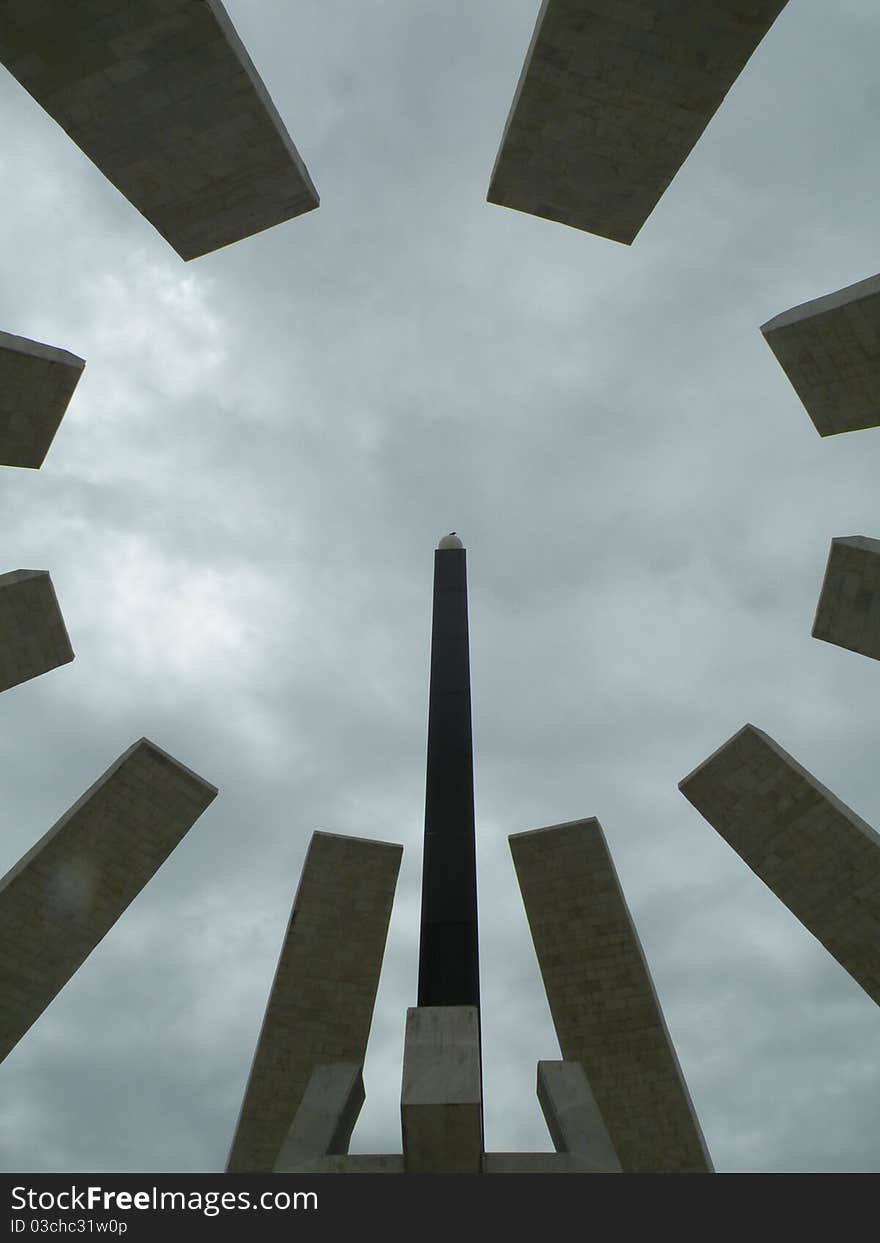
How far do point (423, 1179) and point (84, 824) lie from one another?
421 inches

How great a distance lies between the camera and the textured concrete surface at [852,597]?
604 inches

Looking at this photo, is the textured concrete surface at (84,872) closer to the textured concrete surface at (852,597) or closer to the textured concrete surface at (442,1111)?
the textured concrete surface at (442,1111)

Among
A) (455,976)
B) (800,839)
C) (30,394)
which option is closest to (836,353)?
(800,839)

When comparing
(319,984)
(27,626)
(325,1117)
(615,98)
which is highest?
(615,98)

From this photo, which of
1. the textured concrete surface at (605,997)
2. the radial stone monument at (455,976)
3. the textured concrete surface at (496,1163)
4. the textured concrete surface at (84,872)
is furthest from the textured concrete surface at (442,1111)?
the textured concrete surface at (84,872)

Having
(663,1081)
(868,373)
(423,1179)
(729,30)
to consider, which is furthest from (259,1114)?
(729,30)

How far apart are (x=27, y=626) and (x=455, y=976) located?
8.63 metres

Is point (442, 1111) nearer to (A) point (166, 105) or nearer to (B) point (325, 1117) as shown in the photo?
(B) point (325, 1117)

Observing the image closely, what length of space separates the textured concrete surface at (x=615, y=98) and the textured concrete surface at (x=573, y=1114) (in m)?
12.5

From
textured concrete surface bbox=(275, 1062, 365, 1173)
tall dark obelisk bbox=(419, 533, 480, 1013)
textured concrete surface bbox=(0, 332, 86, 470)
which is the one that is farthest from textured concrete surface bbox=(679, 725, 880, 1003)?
textured concrete surface bbox=(0, 332, 86, 470)

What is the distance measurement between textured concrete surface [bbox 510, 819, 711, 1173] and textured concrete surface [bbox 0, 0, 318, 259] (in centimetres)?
1095

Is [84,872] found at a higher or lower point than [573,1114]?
higher

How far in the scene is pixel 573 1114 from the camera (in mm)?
14492

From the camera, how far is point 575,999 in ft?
57.0
